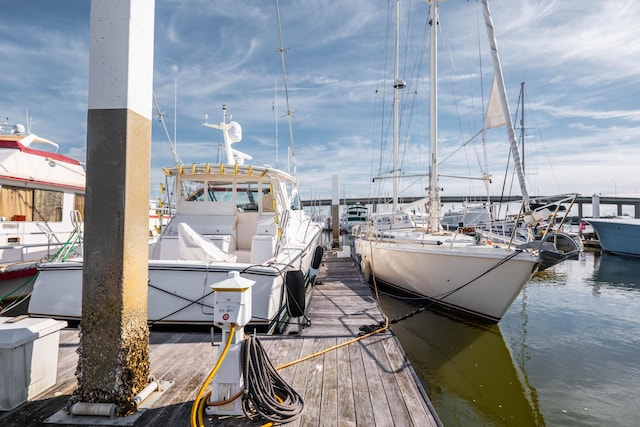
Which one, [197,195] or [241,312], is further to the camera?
[197,195]

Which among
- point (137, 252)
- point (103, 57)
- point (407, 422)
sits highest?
point (103, 57)

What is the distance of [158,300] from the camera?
5152 millimetres

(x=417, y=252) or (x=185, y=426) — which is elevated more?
(x=417, y=252)

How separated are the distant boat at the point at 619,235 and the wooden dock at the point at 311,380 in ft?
87.3

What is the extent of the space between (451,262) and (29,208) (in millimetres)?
12301

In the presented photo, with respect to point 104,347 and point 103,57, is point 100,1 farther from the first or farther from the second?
point 104,347

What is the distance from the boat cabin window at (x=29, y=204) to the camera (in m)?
9.80

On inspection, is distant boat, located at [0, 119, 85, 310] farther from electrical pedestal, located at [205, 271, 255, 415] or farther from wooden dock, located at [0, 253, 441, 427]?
electrical pedestal, located at [205, 271, 255, 415]

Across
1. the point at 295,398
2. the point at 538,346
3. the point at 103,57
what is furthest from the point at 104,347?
the point at 538,346

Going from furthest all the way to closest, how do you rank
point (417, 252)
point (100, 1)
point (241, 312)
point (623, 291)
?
point (623, 291)
point (417, 252)
point (241, 312)
point (100, 1)

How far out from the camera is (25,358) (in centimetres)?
288

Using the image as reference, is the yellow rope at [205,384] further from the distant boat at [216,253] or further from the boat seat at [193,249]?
the boat seat at [193,249]

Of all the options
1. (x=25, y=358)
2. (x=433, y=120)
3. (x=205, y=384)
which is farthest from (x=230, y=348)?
(x=433, y=120)

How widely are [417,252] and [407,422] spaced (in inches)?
244
